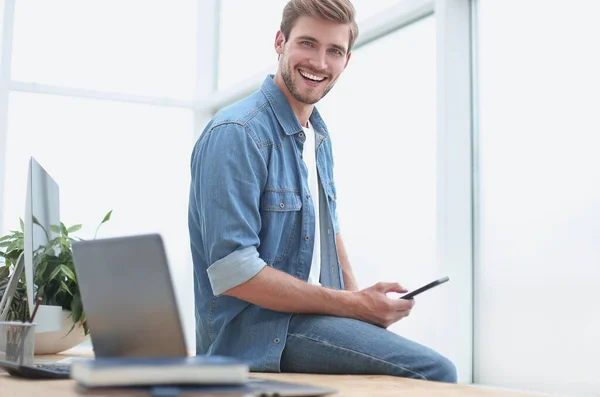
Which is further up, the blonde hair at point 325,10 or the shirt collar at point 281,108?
the blonde hair at point 325,10

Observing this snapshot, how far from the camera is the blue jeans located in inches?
65.9

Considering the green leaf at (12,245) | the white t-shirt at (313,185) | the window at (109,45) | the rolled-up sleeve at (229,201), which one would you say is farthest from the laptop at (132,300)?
the window at (109,45)

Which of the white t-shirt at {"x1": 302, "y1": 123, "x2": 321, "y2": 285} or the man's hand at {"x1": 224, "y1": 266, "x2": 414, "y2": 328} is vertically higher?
the white t-shirt at {"x1": 302, "y1": 123, "x2": 321, "y2": 285}

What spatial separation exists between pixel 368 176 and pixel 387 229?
0.98ft

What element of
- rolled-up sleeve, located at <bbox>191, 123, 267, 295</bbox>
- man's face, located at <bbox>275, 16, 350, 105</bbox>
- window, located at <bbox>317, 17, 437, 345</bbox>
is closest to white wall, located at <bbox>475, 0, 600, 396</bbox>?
window, located at <bbox>317, 17, 437, 345</bbox>

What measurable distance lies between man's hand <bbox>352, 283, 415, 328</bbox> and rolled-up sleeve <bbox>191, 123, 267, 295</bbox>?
238 mm

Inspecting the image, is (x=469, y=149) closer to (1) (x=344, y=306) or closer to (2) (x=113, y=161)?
(1) (x=344, y=306)

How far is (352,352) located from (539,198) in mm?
1480

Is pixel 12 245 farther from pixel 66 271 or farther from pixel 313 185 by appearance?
pixel 313 185

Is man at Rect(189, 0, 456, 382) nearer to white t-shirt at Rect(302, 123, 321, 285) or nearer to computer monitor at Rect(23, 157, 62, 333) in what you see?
white t-shirt at Rect(302, 123, 321, 285)

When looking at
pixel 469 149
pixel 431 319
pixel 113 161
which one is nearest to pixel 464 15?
pixel 469 149

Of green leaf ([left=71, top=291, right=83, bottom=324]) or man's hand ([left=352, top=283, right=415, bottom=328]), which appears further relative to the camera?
green leaf ([left=71, top=291, right=83, bottom=324])

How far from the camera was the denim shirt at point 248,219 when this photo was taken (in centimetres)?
172

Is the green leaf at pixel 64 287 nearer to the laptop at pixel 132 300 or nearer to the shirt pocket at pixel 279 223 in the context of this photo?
the shirt pocket at pixel 279 223
